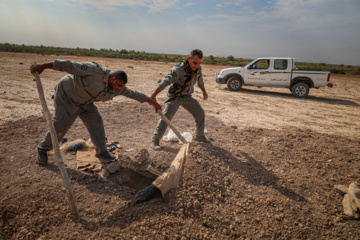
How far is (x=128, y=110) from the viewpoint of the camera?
22.2 feet

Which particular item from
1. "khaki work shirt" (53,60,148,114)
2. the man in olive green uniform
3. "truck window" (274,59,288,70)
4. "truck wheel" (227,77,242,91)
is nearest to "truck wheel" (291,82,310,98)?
"truck window" (274,59,288,70)

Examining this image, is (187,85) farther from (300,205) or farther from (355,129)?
(355,129)

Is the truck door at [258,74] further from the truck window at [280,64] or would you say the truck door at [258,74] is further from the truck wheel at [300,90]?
the truck wheel at [300,90]

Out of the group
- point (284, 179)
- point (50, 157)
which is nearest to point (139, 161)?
point (50, 157)

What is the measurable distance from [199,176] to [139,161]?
1.04m

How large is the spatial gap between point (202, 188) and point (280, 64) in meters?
9.83

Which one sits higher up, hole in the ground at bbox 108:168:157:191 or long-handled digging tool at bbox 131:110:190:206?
long-handled digging tool at bbox 131:110:190:206

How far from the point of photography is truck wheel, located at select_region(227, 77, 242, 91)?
11.9m

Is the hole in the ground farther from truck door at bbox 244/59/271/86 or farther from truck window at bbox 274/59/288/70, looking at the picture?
truck window at bbox 274/59/288/70

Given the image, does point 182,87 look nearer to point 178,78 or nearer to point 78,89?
point 178,78

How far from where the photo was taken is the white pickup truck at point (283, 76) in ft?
34.2

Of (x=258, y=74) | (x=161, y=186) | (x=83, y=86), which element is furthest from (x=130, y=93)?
(x=258, y=74)

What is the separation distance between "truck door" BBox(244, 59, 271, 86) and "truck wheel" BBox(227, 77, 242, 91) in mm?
400

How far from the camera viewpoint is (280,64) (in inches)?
427
